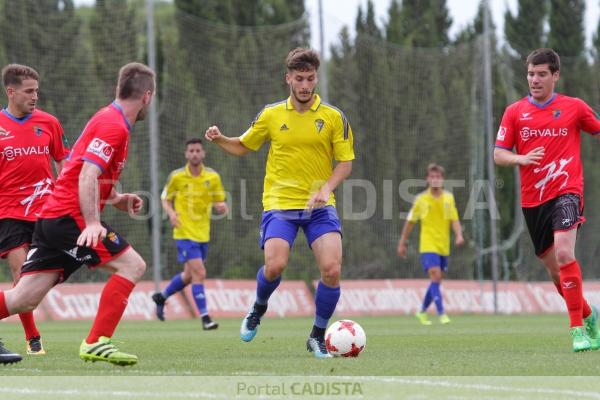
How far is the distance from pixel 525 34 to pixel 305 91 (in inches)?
917

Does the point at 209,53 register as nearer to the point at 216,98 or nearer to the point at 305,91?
the point at 216,98

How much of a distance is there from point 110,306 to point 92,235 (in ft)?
2.13

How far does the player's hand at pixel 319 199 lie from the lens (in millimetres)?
8828

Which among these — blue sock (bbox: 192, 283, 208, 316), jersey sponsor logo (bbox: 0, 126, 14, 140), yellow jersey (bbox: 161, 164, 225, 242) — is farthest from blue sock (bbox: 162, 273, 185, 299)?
jersey sponsor logo (bbox: 0, 126, 14, 140)

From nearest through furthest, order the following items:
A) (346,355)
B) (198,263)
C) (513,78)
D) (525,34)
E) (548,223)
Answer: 1. (346,355)
2. (548,223)
3. (198,263)
4. (513,78)
5. (525,34)

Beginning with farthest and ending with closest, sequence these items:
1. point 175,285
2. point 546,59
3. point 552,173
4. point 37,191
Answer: point 175,285
point 37,191
point 546,59
point 552,173

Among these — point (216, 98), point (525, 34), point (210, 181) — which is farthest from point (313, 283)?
point (525, 34)

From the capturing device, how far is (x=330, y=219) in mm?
9086

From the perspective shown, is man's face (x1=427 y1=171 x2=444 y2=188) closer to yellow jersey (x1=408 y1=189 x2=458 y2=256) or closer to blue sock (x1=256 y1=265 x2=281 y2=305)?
yellow jersey (x1=408 y1=189 x2=458 y2=256)

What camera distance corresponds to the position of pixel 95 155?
727 centimetres

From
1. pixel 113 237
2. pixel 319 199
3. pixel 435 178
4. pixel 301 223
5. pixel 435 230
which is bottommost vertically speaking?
pixel 435 230

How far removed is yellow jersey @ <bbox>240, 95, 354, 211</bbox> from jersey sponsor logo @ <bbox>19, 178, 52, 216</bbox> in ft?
6.74
